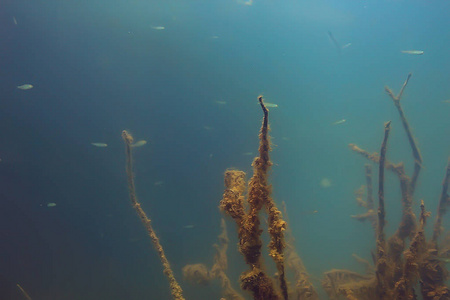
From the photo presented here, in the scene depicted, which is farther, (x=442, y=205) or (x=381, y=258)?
(x=442, y=205)

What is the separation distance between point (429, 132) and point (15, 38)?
59.5 m

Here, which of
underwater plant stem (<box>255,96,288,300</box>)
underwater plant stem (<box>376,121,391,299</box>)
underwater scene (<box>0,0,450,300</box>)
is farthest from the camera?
underwater scene (<box>0,0,450,300</box>)

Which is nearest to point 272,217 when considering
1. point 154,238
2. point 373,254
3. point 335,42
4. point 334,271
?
point 154,238

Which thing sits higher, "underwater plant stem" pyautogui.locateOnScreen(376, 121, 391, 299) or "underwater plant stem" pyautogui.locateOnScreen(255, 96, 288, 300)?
"underwater plant stem" pyautogui.locateOnScreen(255, 96, 288, 300)

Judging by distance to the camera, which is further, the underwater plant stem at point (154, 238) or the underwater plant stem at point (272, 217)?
the underwater plant stem at point (154, 238)

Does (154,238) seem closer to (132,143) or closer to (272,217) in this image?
(272,217)

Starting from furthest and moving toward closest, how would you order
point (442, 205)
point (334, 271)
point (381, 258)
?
point (334, 271) < point (442, 205) < point (381, 258)

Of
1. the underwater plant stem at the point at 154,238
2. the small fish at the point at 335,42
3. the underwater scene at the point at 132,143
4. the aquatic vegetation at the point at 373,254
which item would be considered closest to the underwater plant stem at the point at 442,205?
the aquatic vegetation at the point at 373,254

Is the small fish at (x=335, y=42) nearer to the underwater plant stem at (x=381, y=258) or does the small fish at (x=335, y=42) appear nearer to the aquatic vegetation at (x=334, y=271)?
the aquatic vegetation at (x=334, y=271)

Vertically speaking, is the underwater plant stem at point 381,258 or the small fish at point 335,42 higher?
the small fish at point 335,42

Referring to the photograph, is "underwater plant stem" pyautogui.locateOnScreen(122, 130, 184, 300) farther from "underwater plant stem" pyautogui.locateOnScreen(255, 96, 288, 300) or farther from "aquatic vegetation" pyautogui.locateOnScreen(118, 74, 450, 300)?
"underwater plant stem" pyautogui.locateOnScreen(255, 96, 288, 300)

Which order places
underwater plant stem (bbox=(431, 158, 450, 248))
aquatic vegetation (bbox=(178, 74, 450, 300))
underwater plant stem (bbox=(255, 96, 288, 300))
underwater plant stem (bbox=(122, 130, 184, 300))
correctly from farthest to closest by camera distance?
underwater plant stem (bbox=(431, 158, 450, 248)), underwater plant stem (bbox=(122, 130, 184, 300)), aquatic vegetation (bbox=(178, 74, 450, 300)), underwater plant stem (bbox=(255, 96, 288, 300))

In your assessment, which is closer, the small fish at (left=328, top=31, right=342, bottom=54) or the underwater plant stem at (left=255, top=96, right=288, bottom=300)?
the underwater plant stem at (left=255, top=96, right=288, bottom=300)

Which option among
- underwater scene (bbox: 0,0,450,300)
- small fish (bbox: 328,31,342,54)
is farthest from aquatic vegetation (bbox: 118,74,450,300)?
small fish (bbox: 328,31,342,54)
